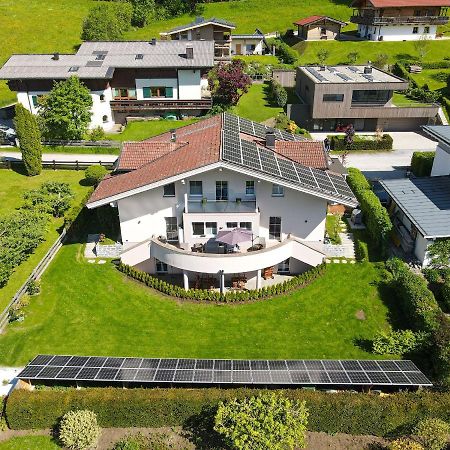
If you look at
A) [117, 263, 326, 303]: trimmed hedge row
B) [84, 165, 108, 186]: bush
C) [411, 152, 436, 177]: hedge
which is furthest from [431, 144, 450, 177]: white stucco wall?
[84, 165, 108, 186]: bush

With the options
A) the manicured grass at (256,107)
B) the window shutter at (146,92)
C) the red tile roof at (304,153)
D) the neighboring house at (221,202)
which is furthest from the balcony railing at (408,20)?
the neighboring house at (221,202)

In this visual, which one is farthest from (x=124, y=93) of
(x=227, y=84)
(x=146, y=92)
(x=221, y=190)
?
(x=221, y=190)

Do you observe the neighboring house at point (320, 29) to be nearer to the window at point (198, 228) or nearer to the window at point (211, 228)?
the window at point (211, 228)

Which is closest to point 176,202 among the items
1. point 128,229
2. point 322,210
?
point 128,229

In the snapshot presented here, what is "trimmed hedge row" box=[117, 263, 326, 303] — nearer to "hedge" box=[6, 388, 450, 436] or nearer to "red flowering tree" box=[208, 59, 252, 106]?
"hedge" box=[6, 388, 450, 436]

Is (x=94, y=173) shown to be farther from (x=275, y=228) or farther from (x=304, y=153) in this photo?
(x=304, y=153)

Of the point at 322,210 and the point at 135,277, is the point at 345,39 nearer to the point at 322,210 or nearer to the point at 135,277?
the point at 322,210

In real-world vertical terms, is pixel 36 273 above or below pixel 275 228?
below
